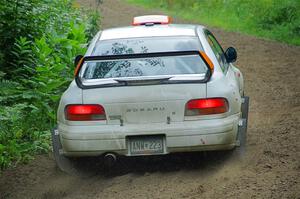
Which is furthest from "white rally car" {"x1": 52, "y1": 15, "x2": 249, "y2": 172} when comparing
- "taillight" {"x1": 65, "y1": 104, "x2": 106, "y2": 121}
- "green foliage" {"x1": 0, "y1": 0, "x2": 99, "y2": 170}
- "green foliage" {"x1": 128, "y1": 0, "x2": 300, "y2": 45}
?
"green foliage" {"x1": 128, "y1": 0, "x2": 300, "y2": 45}

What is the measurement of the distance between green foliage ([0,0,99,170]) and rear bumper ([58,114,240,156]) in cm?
116

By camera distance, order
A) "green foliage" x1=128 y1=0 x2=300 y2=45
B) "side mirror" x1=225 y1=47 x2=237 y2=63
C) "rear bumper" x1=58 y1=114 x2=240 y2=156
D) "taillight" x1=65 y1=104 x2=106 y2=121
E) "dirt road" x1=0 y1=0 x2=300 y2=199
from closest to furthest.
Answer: "dirt road" x1=0 y1=0 x2=300 y2=199
"rear bumper" x1=58 y1=114 x2=240 y2=156
"taillight" x1=65 y1=104 x2=106 y2=121
"side mirror" x1=225 y1=47 x2=237 y2=63
"green foliage" x1=128 y1=0 x2=300 y2=45

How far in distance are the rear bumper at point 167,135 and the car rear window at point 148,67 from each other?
2.12ft

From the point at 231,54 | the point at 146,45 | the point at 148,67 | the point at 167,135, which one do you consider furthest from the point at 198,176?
the point at 231,54

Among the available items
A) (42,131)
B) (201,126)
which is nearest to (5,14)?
(42,131)

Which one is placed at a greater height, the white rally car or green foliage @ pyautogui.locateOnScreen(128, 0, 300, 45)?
the white rally car

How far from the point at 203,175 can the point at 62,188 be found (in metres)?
1.53

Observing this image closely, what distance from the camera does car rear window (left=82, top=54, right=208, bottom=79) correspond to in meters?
6.50

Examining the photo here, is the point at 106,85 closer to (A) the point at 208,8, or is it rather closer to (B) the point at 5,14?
(B) the point at 5,14

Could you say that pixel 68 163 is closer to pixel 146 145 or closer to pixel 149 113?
pixel 146 145

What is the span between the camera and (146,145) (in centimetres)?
619

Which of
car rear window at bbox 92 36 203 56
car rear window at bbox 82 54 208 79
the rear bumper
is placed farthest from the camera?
car rear window at bbox 92 36 203 56

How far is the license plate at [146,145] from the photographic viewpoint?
616cm

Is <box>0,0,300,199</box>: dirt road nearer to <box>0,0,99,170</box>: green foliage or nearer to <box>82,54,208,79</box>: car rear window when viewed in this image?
<box>0,0,99,170</box>: green foliage
